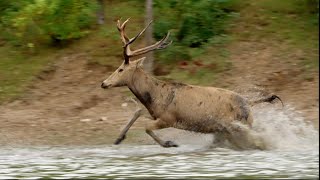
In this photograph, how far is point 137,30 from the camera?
20.0 m

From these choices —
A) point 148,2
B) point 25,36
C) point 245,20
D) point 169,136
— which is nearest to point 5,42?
point 25,36

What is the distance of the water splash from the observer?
13594 mm

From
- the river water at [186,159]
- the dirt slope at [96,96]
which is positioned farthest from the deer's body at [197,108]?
the dirt slope at [96,96]

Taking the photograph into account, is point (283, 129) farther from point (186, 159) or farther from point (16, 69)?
point (16, 69)

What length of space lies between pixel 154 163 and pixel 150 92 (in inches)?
93.1

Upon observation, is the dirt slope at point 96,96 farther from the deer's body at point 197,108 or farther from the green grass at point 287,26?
the deer's body at point 197,108

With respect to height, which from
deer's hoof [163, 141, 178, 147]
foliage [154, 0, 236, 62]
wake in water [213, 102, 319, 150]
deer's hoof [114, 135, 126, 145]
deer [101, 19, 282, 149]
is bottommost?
deer's hoof [114, 135, 126, 145]

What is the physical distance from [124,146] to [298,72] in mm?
4916

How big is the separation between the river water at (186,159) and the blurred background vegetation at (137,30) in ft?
12.2

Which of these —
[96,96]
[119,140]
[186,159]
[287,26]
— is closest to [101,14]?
[96,96]

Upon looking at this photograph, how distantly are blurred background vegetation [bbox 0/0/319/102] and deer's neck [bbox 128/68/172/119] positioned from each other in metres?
3.78

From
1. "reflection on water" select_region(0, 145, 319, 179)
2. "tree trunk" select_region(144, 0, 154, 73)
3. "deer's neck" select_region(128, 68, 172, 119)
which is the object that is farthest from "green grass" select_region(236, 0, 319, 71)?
"reflection on water" select_region(0, 145, 319, 179)

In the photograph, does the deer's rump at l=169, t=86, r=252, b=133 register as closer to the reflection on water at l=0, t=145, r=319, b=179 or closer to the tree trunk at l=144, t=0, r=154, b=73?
the reflection on water at l=0, t=145, r=319, b=179

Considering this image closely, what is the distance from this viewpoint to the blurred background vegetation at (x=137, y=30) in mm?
18656
